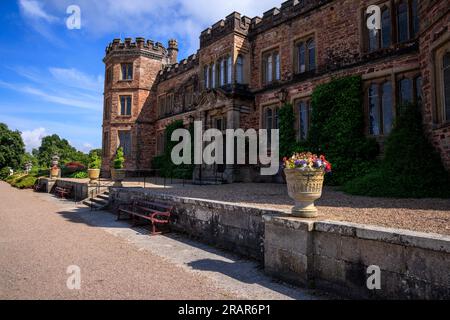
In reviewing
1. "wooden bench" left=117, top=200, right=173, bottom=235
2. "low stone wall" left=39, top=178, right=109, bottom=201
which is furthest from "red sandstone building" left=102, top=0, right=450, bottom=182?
"wooden bench" left=117, top=200, right=173, bottom=235

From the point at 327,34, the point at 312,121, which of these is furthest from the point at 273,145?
the point at 327,34

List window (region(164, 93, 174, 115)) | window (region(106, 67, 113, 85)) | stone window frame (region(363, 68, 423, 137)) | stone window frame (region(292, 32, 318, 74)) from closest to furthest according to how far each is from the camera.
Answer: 1. stone window frame (region(363, 68, 423, 137))
2. stone window frame (region(292, 32, 318, 74))
3. window (region(164, 93, 174, 115))
4. window (region(106, 67, 113, 85))

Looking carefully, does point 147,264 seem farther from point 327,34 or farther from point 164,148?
point 164,148

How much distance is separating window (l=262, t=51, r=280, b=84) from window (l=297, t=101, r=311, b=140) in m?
2.54

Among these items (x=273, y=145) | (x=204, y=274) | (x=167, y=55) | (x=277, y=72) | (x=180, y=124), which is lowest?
(x=204, y=274)

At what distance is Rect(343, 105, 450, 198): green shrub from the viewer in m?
8.20

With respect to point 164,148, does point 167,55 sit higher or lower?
higher

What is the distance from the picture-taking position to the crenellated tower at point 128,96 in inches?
1033

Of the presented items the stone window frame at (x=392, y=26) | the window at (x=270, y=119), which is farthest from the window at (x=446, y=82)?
the window at (x=270, y=119)

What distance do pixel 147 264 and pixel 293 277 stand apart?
276 cm

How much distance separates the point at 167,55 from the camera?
2914 centimetres

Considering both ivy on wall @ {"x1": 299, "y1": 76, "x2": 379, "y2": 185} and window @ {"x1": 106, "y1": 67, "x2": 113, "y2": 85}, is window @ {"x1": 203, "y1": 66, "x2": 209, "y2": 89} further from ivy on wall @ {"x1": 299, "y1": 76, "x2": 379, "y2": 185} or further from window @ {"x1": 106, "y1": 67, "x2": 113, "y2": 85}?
window @ {"x1": 106, "y1": 67, "x2": 113, "y2": 85}

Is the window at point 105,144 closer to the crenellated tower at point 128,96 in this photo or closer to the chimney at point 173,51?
the crenellated tower at point 128,96
